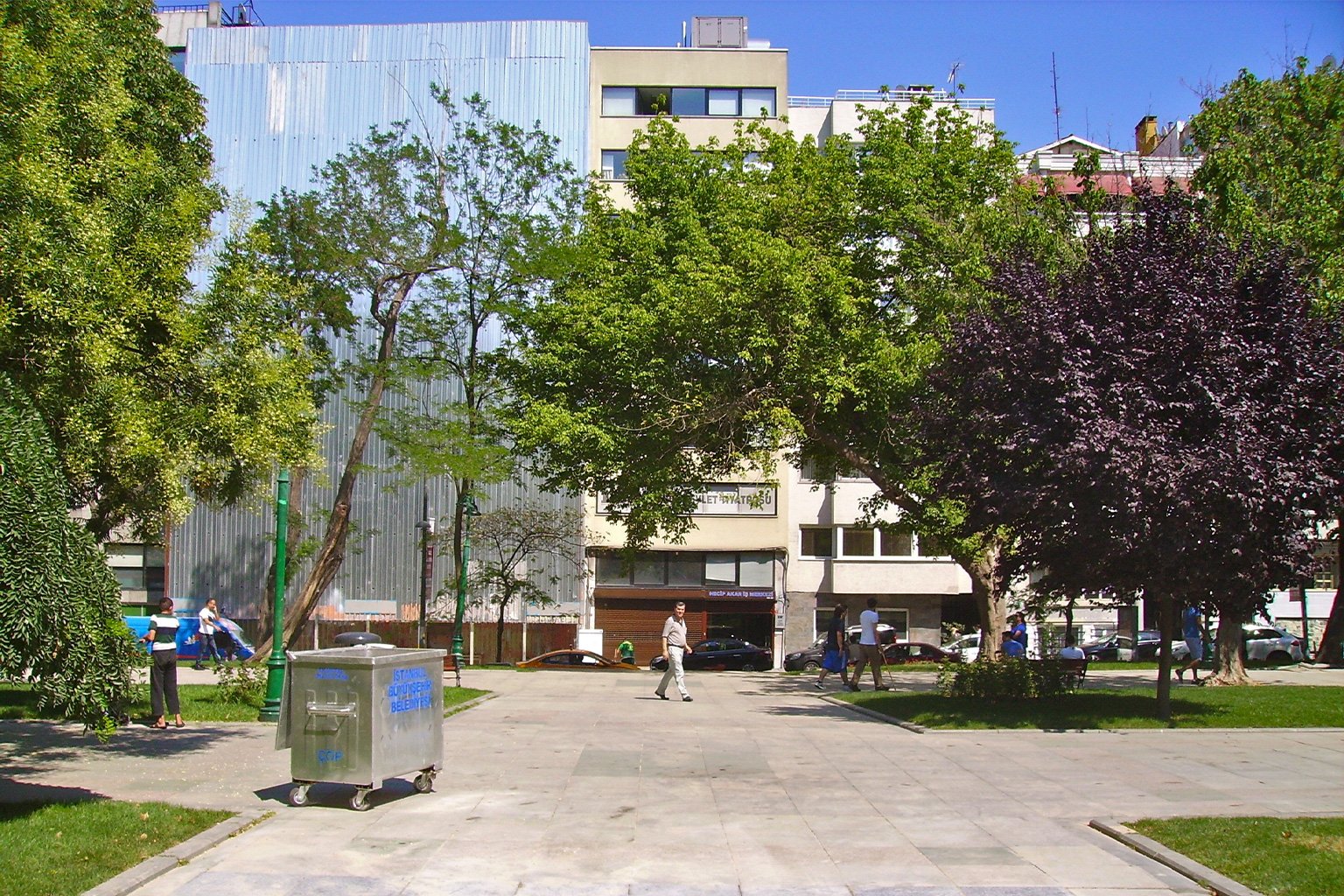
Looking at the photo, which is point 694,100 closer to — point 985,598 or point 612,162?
point 612,162

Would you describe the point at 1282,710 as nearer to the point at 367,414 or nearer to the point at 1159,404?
the point at 1159,404

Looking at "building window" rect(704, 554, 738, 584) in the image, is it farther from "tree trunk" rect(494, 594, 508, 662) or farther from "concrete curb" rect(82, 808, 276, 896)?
"concrete curb" rect(82, 808, 276, 896)

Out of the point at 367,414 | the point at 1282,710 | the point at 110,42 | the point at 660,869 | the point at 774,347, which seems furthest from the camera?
the point at 367,414

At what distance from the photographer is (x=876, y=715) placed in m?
18.1

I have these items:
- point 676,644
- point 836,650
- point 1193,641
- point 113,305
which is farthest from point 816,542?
point 113,305

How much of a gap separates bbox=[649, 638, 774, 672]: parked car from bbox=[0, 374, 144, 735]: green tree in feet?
104

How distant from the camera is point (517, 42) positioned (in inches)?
1861

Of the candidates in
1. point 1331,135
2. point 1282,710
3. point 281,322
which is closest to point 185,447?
point 281,322

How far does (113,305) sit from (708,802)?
7.43 m

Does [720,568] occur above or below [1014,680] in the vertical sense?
above

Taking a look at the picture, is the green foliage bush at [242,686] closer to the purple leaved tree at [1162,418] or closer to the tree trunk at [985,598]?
the purple leaved tree at [1162,418]

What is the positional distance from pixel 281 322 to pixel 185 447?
293cm

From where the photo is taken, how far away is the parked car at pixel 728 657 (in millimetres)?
40250

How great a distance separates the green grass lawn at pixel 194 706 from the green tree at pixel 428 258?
18.4 ft
